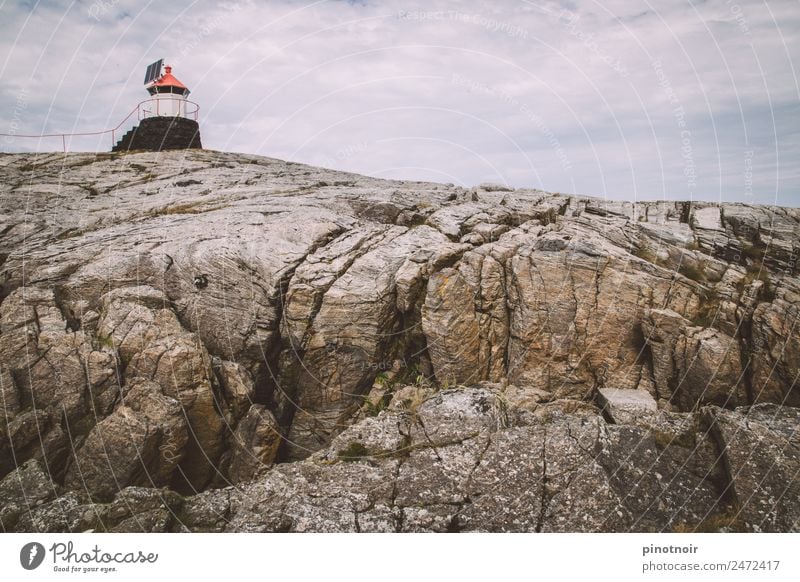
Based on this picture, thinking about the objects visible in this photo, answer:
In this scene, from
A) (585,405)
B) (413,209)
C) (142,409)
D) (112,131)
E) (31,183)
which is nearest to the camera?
(142,409)

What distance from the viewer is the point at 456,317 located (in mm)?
14492

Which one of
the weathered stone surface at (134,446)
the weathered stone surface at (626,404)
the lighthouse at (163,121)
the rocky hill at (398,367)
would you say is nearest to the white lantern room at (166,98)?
the lighthouse at (163,121)

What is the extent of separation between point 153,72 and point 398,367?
3064 centimetres

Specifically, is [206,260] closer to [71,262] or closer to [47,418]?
[71,262]

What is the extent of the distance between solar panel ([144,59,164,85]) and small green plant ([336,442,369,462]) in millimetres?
32048

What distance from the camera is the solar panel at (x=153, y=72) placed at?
104 feet

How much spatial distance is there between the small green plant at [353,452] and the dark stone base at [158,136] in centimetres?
2785

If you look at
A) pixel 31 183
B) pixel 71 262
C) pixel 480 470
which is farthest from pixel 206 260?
pixel 31 183

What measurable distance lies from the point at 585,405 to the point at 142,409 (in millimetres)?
12579

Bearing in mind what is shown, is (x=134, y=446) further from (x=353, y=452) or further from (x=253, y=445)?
(x=353, y=452)
